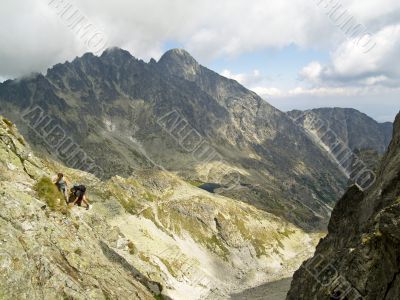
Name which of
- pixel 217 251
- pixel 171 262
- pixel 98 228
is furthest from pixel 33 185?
pixel 217 251

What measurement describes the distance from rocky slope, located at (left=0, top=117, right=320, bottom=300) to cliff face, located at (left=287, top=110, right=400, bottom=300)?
22103mm

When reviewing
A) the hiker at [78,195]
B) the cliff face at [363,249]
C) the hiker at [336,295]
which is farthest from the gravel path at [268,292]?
the hiker at [78,195]

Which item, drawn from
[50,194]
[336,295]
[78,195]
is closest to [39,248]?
[50,194]

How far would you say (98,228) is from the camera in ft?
180

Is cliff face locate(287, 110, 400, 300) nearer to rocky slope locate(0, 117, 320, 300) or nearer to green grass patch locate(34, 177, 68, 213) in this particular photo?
rocky slope locate(0, 117, 320, 300)

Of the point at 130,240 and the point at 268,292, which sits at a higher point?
the point at 268,292

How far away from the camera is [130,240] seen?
75375 millimetres

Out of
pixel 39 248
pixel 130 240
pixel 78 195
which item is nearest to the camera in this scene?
pixel 39 248

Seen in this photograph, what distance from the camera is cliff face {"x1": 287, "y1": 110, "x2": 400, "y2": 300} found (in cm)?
3183

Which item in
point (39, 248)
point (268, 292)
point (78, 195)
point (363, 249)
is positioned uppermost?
point (363, 249)

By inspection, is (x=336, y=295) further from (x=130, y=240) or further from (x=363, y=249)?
(x=130, y=240)

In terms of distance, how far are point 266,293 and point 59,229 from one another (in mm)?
85533

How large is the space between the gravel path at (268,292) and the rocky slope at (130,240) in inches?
141

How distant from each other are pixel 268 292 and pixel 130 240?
5383 cm
